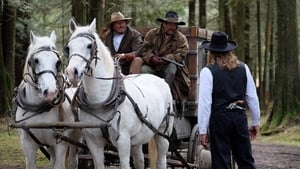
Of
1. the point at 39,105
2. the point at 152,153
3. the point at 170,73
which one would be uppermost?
the point at 170,73

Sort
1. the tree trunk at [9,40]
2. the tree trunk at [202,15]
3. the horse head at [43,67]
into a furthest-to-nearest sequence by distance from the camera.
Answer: the tree trunk at [202,15] → the tree trunk at [9,40] → the horse head at [43,67]

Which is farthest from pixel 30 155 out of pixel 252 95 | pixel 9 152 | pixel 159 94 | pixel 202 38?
pixel 9 152

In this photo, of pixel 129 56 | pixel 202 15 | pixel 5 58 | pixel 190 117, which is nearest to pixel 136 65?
pixel 129 56

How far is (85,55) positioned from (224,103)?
1.67 meters

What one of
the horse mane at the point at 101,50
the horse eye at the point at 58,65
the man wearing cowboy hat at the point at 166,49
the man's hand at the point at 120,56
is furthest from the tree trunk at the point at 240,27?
the horse eye at the point at 58,65

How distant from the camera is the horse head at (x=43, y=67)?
22.2 ft

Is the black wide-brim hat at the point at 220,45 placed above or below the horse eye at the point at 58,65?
above

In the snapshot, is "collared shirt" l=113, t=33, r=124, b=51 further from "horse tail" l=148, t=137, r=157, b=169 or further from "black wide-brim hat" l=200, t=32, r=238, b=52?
"black wide-brim hat" l=200, t=32, r=238, b=52

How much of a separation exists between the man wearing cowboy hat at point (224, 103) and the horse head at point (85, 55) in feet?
4.30

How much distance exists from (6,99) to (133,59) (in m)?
11.5

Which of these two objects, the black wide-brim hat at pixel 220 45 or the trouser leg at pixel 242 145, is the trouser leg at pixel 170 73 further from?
the trouser leg at pixel 242 145

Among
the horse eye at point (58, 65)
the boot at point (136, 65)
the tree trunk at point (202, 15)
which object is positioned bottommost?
the boot at point (136, 65)

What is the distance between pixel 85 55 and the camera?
6.87 metres

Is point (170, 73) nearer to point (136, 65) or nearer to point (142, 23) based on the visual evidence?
point (136, 65)
